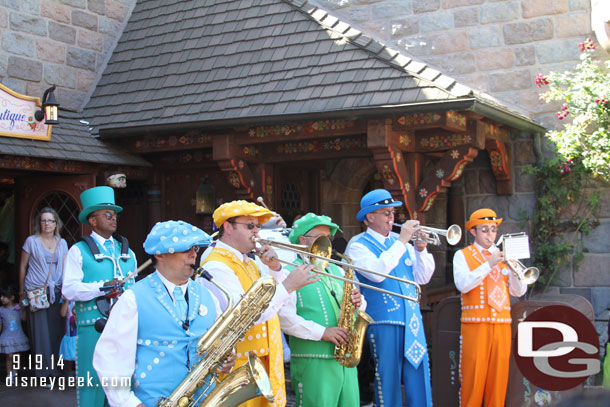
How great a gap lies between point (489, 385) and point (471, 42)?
13.2 feet

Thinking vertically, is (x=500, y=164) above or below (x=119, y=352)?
above

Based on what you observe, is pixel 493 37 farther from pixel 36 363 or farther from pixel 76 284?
pixel 36 363

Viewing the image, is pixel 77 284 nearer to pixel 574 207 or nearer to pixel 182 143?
pixel 182 143

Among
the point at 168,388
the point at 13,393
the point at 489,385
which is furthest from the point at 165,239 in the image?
the point at 13,393

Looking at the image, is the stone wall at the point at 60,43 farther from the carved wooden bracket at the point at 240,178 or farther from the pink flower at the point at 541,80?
the pink flower at the point at 541,80

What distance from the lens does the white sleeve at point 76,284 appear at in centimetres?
469

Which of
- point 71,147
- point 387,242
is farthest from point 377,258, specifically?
point 71,147

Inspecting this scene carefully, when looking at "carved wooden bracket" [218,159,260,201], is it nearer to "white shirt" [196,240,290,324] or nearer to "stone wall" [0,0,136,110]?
"stone wall" [0,0,136,110]

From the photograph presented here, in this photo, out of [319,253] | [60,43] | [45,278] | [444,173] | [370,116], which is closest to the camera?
[319,253]

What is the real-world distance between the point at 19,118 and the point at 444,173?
427 cm

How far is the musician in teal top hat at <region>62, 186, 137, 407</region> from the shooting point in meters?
4.67

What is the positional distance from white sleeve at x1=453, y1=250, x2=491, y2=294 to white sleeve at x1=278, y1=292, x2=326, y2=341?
1563mm

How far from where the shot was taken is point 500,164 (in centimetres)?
748

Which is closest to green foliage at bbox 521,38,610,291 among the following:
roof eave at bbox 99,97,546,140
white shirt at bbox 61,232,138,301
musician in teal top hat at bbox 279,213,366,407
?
roof eave at bbox 99,97,546,140
